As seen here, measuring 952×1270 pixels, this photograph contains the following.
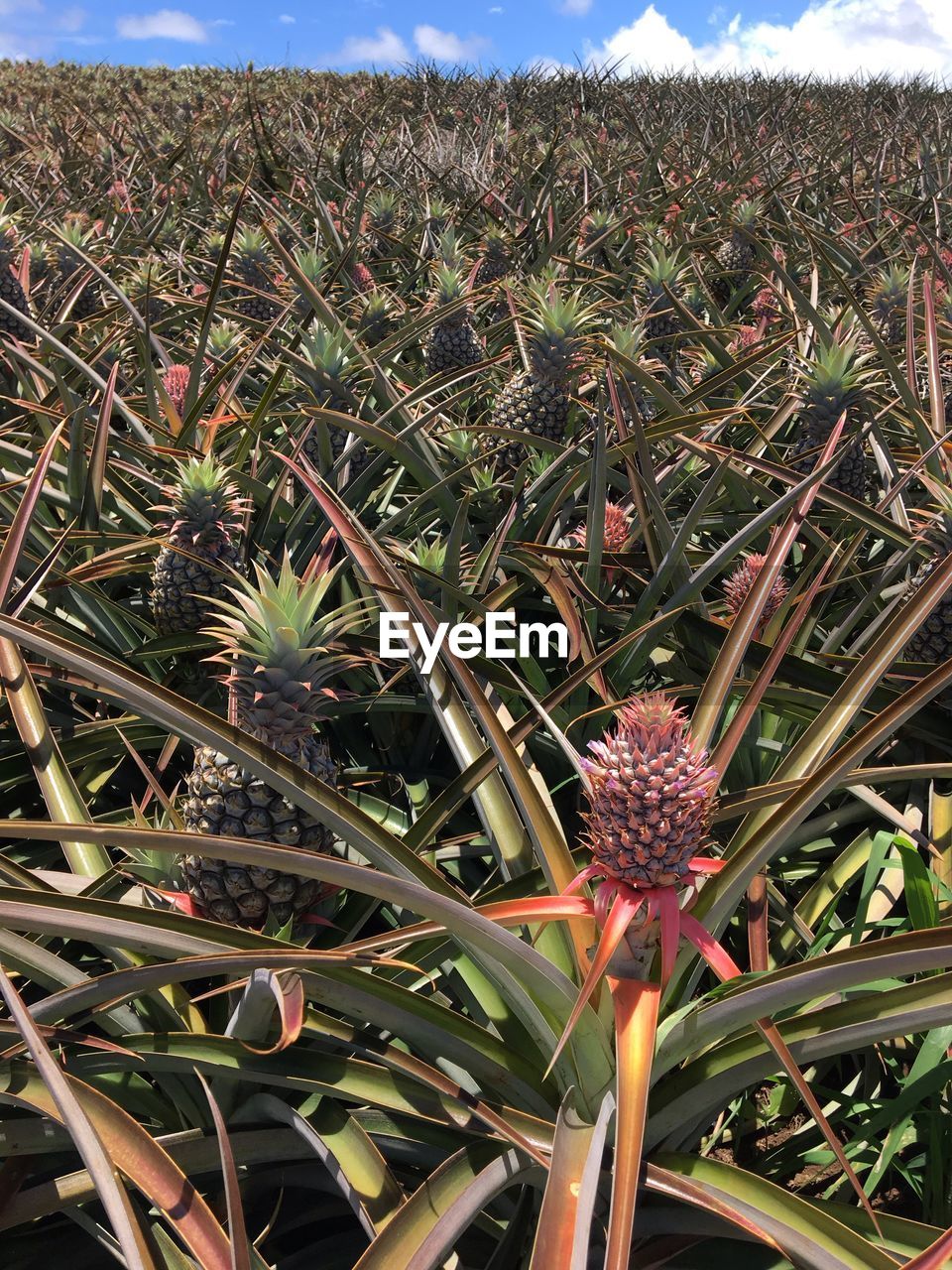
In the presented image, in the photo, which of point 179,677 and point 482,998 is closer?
point 482,998

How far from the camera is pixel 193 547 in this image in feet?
6.29

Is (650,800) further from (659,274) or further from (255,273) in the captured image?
(255,273)

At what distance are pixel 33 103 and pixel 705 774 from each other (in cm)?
1067

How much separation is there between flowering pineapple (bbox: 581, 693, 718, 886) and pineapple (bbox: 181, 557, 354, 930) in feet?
1.37

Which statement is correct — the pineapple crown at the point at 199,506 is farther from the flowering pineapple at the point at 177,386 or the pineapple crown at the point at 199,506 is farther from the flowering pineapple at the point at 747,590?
the flowering pineapple at the point at 747,590

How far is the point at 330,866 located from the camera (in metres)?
0.95

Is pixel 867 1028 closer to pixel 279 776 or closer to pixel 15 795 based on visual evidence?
pixel 279 776

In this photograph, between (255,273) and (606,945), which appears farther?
(255,273)

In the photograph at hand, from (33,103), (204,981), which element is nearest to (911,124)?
(33,103)

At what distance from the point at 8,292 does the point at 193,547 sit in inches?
67.2

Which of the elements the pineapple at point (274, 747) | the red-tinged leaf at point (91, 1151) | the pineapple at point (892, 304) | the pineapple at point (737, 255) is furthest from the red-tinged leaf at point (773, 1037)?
the pineapple at point (737, 255)

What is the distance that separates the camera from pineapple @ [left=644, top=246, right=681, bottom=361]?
319cm

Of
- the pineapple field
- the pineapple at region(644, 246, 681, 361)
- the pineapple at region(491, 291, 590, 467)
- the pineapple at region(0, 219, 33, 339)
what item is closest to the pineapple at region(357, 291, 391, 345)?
the pineapple field

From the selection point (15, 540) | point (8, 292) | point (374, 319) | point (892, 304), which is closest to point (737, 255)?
point (892, 304)
